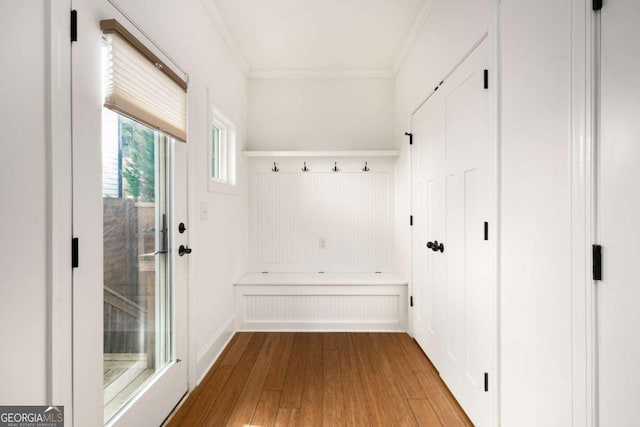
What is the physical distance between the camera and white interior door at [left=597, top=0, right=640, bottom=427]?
0.75 meters

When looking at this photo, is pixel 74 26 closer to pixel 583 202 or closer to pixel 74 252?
pixel 74 252

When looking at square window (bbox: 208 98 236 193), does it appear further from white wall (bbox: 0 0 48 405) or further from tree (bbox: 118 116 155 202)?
white wall (bbox: 0 0 48 405)

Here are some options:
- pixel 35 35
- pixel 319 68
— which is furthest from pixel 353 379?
pixel 319 68

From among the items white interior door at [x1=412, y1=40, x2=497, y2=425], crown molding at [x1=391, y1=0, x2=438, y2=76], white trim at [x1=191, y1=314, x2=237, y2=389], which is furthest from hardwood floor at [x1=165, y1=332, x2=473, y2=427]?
crown molding at [x1=391, y1=0, x2=438, y2=76]

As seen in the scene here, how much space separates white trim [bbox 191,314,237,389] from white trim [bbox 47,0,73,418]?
1.13 m

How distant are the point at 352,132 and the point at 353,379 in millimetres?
2480

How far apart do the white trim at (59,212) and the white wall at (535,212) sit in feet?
5.44

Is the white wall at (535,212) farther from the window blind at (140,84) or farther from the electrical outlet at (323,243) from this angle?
the electrical outlet at (323,243)

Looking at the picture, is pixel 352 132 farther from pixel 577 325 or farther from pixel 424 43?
pixel 577 325

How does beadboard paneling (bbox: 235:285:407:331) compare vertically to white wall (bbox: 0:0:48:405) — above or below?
below

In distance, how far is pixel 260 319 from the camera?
2938 mm

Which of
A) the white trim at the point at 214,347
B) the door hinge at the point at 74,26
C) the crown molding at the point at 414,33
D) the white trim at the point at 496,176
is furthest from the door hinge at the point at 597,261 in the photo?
the white trim at the point at 214,347

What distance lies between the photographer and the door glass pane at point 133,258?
4.26 feet

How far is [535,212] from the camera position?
3.67 ft
